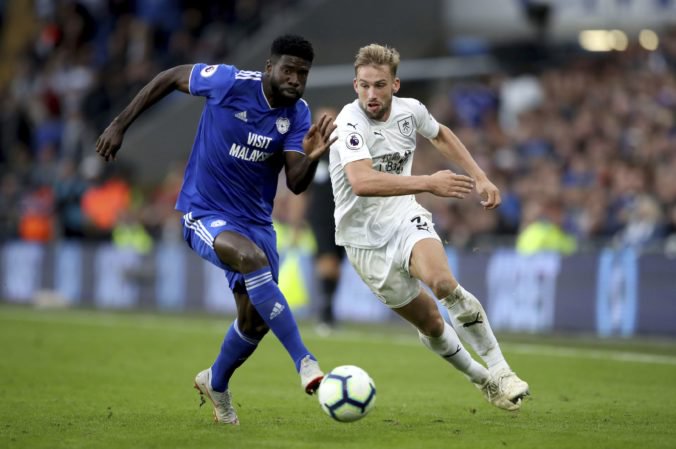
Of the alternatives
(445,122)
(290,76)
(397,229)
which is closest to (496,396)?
(397,229)

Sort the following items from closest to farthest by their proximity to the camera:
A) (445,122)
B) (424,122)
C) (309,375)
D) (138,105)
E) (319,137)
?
(309,375) < (319,137) < (138,105) < (424,122) < (445,122)

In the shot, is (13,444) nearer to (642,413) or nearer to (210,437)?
(210,437)

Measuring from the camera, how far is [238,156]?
7.47 metres

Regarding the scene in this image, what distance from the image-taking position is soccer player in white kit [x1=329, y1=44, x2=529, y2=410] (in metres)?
7.45

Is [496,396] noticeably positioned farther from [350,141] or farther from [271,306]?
[350,141]

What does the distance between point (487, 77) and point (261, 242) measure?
1474cm

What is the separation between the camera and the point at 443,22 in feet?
73.5

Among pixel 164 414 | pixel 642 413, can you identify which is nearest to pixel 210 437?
pixel 164 414

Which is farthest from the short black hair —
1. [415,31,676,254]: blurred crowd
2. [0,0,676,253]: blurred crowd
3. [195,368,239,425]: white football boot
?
[0,0,676,253]: blurred crowd

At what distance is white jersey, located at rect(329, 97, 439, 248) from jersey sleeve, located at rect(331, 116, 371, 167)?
0.02m

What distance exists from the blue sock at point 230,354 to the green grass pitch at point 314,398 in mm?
286

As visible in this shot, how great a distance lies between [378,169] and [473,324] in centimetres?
125

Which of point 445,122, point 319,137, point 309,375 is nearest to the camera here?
point 309,375

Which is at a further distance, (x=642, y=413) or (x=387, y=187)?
(x=642, y=413)
